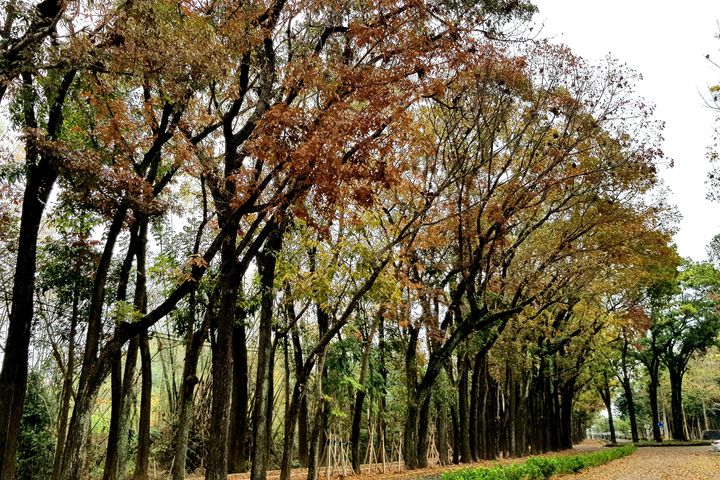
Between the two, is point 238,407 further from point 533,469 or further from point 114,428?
point 533,469

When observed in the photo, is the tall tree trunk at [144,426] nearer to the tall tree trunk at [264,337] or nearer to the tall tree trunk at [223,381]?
the tall tree trunk at [264,337]

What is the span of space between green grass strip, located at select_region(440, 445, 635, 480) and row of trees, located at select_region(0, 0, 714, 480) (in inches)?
125

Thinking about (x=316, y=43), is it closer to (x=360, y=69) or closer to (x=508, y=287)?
(x=360, y=69)

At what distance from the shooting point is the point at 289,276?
35.4 ft

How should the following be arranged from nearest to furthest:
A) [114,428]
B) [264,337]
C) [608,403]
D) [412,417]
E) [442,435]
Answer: [114,428], [264,337], [412,417], [442,435], [608,403]

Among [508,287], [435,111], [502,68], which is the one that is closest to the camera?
[502,68]

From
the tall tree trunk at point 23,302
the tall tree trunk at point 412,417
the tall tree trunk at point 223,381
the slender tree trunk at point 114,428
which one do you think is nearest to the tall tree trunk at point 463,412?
the tall tree trunk at point 412,417

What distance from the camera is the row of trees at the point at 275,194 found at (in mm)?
7484

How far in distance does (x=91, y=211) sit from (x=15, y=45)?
5.31m

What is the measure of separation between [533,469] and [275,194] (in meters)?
8.71

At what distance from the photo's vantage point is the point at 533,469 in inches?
486

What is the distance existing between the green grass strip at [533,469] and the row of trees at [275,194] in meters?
3.16

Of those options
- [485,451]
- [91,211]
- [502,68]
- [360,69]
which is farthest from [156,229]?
[485,451]

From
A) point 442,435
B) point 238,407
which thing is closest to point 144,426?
point 238,407
